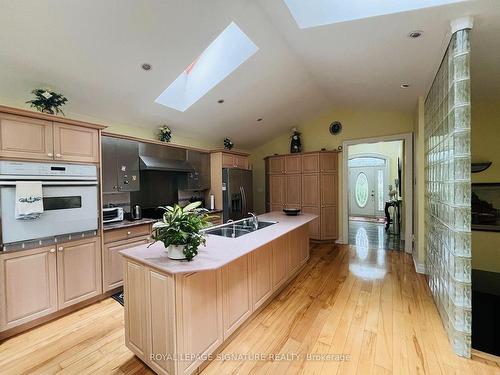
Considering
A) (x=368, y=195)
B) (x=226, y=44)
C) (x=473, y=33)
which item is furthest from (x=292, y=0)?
(x=368, y=195)

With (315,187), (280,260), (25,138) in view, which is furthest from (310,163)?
(25,138)

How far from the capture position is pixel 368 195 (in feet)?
28.8

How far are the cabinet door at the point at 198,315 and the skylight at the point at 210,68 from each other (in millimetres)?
2477

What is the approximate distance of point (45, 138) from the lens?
7.56 feet

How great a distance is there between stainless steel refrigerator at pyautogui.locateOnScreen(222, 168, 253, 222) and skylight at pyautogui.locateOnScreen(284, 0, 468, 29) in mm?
2954

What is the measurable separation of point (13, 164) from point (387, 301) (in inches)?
159

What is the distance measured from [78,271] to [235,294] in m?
1.78

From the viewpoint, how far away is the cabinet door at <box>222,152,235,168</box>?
4734 millimetres

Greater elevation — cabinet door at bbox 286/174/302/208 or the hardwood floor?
cabinet door at bbox 286/174/302/208

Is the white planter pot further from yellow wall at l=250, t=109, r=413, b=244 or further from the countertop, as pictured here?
yellow wall at l=250, t=109, r=413, b=244

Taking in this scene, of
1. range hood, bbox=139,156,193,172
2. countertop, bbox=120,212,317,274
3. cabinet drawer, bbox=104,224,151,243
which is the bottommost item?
cabinet drawer, bbox=104,224,151,243

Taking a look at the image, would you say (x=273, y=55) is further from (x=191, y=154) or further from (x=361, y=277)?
(x=361, y=277)

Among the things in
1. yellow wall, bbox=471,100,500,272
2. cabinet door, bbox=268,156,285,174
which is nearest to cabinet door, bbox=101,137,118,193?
cabinet door, bbox=268,156,285,174

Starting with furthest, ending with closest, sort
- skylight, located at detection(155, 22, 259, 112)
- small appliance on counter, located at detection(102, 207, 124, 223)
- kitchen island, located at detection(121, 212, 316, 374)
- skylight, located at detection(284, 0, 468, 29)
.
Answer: small appliance on counter, located at detection(102, 207, 124, 223), skylight, located at detection(155, 22, 259, 112), skylight, located at detection(284, 0, 468, 29), kitchen island, located at detection(121, 212, 316, 374)
